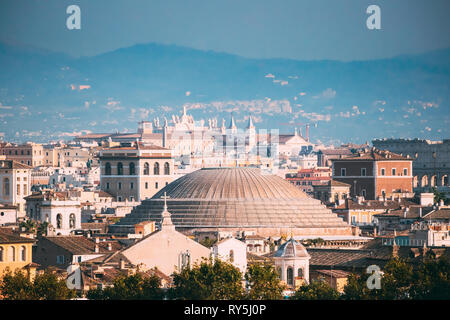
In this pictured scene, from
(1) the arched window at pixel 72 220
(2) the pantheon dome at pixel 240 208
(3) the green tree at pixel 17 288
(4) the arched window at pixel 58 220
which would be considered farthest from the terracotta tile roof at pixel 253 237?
(3) the green tree at pixel 17 288

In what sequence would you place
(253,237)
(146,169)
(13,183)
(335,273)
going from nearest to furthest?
(335,273)
(253,237)
(13,183)
(146,169)

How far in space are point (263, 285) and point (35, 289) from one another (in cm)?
861

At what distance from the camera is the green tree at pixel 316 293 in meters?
69.1

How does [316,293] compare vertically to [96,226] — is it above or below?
below

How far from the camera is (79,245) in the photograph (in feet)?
300

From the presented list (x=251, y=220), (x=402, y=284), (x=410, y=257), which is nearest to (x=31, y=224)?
(x=251, y=220)

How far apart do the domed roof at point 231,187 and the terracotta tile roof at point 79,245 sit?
2992cm

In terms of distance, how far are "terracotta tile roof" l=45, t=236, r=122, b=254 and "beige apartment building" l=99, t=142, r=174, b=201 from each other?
93640mm

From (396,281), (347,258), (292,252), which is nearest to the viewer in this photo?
(396,281)

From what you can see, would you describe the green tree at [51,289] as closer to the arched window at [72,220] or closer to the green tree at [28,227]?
the green tree at [28,227]

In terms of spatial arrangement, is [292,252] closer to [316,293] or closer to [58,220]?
[316,293]

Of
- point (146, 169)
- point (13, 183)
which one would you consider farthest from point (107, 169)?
point (13, 183)
